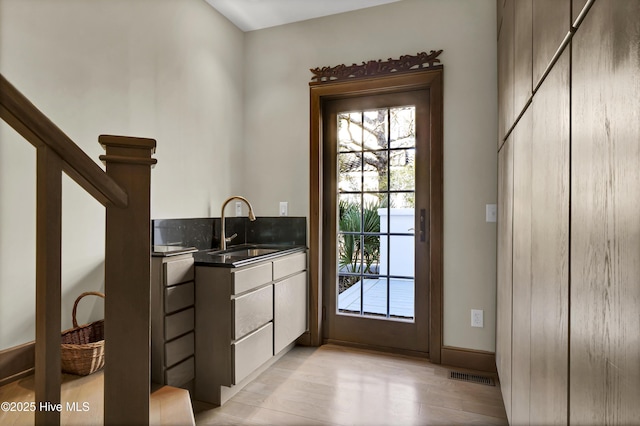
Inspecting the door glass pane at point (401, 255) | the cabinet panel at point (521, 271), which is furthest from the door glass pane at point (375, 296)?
the cabinet panel at point (521, 271)

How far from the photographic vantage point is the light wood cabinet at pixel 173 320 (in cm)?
194

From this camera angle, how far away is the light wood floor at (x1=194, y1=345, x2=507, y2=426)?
197cm

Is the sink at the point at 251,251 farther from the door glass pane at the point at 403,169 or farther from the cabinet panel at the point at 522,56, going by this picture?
the cabinet panel at the point at 522,56

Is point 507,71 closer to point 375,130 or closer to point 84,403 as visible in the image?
point 375,130

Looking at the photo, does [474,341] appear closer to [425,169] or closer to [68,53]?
[425,169]

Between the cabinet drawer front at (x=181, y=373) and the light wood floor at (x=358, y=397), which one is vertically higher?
the cabinet drawer front at (x=181, y=373)

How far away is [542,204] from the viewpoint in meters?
1.09

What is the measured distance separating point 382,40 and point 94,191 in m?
2.67

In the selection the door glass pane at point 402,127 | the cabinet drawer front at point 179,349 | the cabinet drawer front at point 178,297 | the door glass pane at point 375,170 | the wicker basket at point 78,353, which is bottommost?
the cabinet drawer front at point 179,349

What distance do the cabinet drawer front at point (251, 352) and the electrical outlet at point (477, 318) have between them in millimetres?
1430

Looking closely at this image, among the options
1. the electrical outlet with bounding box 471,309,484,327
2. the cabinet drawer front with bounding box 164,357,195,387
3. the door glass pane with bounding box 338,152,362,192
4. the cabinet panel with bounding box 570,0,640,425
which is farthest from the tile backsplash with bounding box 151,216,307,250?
the cabinet panel with bounding box 570,0,640,425

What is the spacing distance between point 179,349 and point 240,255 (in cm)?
86

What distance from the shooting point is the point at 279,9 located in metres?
2.96

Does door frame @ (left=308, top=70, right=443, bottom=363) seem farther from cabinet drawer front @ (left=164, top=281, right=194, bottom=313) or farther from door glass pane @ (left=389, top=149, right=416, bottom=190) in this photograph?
cabinet drawer front @ (left=164, top=281, right=194, bottom=313)
